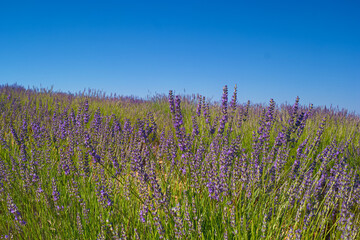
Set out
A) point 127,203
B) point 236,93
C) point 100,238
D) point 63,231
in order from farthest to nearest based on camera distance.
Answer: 1. point 236,93
2. point 127,203
3. point 63,231
4. point 100,238

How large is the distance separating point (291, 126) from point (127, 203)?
2.10 metres

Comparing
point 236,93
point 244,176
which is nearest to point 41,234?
point 244,176

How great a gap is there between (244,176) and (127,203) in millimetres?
1126

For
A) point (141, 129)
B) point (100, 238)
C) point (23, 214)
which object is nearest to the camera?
point (100, 238)

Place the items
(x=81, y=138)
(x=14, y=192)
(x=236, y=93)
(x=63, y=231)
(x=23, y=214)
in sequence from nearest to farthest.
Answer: (x=63, y=231) → (x=23, y=214) → (x=14, y=192) → (x=236, y=93) → (x=81, y=138)

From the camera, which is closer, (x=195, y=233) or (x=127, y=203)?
(x=195, y=233)

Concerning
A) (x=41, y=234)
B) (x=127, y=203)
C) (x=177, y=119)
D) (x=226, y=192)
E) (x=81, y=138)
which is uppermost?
(x=177, y=119)

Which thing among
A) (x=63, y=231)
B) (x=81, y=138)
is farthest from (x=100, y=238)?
(x=81, y=138)

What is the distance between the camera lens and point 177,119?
292cm

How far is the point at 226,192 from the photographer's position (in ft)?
7.08

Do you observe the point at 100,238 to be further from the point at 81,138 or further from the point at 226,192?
the point at 81,138

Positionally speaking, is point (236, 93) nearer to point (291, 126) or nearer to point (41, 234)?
point (291, 126)

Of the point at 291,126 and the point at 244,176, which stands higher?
the point at 291,126

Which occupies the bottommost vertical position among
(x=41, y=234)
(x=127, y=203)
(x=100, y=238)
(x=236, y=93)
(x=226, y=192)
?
(x=41, y=234)
